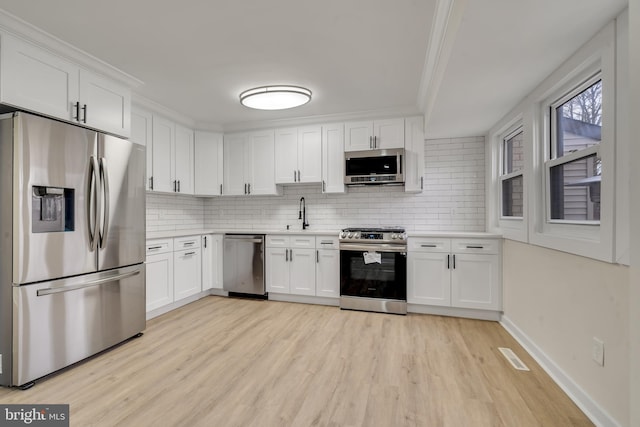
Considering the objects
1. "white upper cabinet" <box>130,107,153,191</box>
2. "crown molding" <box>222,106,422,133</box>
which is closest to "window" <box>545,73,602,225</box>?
"crown molding" <box>222,106,422,133</box>

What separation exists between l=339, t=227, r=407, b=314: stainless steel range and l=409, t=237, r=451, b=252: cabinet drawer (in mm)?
131

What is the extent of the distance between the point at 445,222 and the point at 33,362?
168 inches

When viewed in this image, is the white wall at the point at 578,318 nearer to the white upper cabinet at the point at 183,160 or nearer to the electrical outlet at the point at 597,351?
the electrical outlet at the point at 597,351

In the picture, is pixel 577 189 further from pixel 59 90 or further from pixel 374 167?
pixel 59 90

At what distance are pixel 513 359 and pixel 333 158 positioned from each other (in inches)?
115

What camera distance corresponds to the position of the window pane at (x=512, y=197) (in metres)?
3.16

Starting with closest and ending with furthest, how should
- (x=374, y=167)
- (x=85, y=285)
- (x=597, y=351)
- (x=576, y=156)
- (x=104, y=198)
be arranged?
(x=597, y=351)
(x=576, y=156)
(x=85, y=285)
(x=104, y=198)
(x=374, y=167)

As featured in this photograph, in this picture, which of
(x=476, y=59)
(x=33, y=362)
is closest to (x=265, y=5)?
(x=476, y=59)

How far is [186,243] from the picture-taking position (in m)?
4.05

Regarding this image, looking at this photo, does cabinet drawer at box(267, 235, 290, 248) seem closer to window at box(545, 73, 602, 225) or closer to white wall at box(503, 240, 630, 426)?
white wall at box(503, 240, 630, 426)

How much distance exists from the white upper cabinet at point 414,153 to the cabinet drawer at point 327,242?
1163 mm

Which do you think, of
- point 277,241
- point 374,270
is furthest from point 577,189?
point 277,241

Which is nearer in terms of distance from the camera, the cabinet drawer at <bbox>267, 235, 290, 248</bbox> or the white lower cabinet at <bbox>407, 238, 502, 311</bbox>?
the white lower cabinet at <bbox>407, 238, 502, 311</bbox>

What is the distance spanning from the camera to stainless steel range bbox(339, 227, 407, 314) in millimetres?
3682
